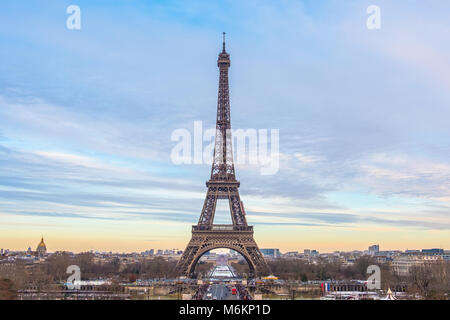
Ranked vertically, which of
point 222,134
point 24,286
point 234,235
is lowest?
point 24,286

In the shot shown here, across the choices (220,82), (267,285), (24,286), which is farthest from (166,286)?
(220,82)

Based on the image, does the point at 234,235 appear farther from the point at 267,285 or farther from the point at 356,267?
the point at 356,267
